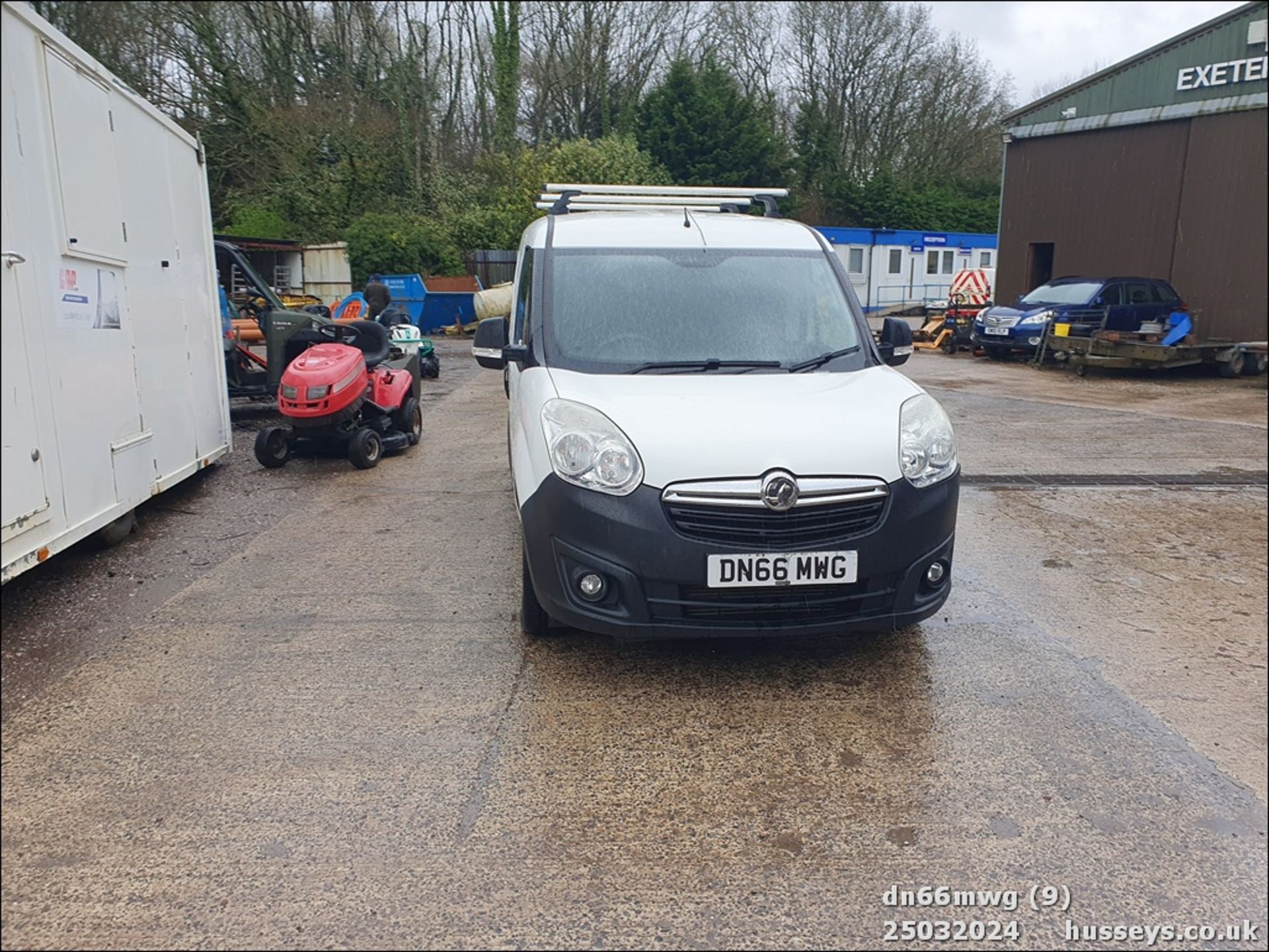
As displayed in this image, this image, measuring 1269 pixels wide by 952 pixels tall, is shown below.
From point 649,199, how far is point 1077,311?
1277 cm

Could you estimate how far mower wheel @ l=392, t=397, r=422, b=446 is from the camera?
355 inches

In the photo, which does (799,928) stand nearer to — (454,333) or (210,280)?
(210,280)

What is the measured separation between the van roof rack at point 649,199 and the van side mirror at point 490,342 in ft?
4.47

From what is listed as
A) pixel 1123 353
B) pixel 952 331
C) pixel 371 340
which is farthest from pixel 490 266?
pixel 371 340

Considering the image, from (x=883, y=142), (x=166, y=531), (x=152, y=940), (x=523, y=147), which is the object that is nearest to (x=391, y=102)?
(x=523, y=147)

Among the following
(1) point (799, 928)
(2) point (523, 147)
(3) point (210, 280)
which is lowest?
(1) point (799, 928)

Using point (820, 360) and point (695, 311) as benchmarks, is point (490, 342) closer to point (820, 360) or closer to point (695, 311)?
point (695, 311)

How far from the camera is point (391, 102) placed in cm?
2656

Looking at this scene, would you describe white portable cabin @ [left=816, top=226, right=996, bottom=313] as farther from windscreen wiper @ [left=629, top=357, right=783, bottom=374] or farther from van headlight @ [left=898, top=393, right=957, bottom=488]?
van headlight @ [left=898, top=393, right=957, bottom=488]

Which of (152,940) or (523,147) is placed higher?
(523,147)

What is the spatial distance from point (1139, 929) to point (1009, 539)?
3.82 metres

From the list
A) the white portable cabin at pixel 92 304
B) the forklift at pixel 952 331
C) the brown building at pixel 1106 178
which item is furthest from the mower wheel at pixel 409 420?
the forklift at pixel 952 331

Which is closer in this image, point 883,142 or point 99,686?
point 99,686

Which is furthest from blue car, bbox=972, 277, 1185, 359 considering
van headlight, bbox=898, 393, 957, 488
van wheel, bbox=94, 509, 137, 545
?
van wheel, bbox=94, 509, 137, 545
